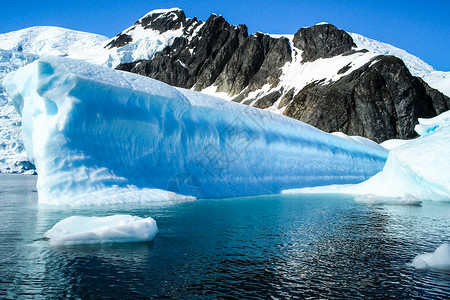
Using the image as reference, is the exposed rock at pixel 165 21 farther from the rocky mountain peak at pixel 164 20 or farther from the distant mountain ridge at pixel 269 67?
the distant mountain ridge at pixel 269 67

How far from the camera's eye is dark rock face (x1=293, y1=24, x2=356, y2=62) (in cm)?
6300

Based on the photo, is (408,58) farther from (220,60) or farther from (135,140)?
→ (135,140)

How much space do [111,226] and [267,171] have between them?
918 centimetres

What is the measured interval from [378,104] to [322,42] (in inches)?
920

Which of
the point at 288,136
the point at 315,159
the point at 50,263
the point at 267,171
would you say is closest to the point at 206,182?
the point at 267,171

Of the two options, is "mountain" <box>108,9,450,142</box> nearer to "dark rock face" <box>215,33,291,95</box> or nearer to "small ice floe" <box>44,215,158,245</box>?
"dark rock face" <box>215,33,291,95</box>

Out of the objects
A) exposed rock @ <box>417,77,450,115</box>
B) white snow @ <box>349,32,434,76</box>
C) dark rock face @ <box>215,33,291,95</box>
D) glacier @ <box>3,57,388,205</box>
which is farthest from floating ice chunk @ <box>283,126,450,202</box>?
white snow @ <box>349,32,434,76</box>

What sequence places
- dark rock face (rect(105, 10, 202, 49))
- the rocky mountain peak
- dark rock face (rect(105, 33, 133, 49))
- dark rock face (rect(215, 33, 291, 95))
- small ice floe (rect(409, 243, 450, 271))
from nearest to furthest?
small ice floe (rect(409, 243, 450, 271)), dark rock face (rect(215, 33, 291, 95)), dark rock face (rect(105, 33, 133, 49)), dark rock face (rect(105, 10, 202, 49)), the rocky mountain peak

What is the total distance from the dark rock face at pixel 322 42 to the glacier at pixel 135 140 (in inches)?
2072

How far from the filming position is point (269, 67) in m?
68.7

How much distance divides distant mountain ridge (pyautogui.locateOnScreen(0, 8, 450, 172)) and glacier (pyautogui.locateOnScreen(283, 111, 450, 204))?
33.9m

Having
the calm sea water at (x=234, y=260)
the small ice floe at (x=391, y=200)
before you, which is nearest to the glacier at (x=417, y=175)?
the small ice floe at (x=391, y=200)

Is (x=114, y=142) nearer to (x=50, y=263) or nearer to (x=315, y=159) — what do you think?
(x=50, y=263)

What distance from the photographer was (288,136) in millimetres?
15109
